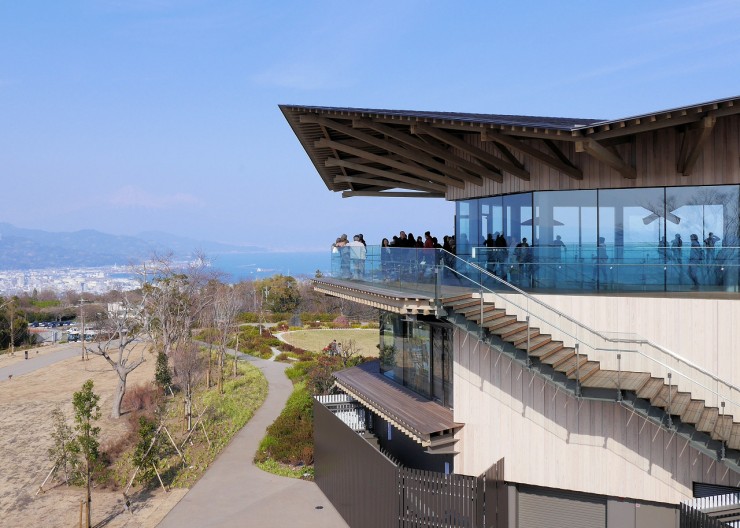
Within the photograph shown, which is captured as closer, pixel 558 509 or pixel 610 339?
pixel 610 339

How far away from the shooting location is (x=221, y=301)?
48.1 metres

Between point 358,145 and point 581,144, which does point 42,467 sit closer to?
point 358,145

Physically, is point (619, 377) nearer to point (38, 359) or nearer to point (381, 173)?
point (381, 173)

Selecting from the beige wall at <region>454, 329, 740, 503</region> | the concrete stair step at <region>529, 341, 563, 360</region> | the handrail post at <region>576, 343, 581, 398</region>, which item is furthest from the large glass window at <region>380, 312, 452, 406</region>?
the handrail post at <region>576, 343, 581, 398</region>

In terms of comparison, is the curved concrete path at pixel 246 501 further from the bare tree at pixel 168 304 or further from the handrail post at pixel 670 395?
the bare tree at pixel 168 304

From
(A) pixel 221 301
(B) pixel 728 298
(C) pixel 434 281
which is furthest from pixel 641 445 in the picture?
(A) pixel 221 301

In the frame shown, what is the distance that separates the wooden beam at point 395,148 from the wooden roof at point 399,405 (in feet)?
19.9

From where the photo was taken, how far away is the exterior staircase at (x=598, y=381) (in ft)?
34.2

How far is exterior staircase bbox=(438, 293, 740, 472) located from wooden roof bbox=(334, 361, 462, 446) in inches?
113

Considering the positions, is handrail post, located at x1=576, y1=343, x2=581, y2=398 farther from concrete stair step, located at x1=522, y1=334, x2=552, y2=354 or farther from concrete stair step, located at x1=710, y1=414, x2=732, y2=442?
concrete stair step, located at x1=710, y1=414, x2=732, y2=442

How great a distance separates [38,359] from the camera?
53.2 m

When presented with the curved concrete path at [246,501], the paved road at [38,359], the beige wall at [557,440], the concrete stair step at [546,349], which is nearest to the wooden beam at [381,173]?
the beige wall at [557,440]

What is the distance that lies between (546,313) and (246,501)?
10676mm

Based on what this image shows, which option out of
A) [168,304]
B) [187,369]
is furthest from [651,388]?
[168,304]
